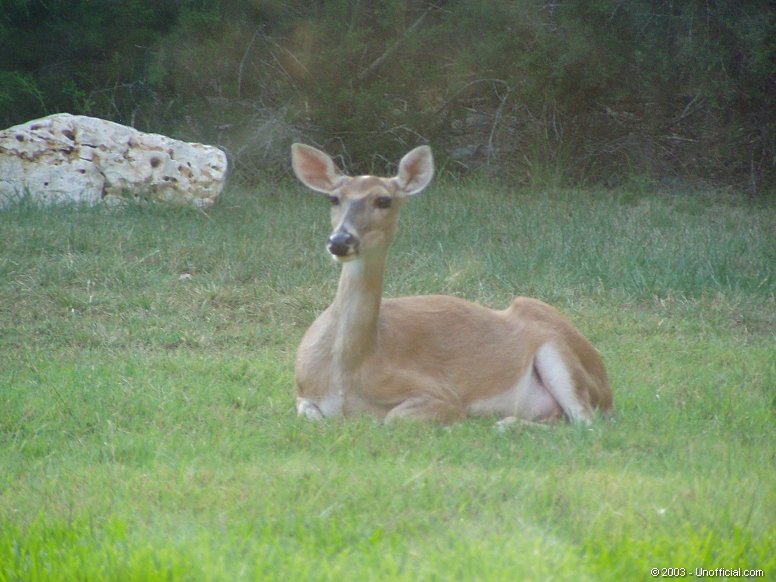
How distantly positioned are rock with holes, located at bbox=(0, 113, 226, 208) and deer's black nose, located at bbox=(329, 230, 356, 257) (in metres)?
5.77

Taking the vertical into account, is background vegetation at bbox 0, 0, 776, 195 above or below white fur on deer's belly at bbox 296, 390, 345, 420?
below

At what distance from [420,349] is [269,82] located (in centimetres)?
913

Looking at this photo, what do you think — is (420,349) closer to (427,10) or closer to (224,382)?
(224,382)

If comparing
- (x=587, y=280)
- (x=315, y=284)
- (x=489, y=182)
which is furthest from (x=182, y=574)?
(x=489, y=182)

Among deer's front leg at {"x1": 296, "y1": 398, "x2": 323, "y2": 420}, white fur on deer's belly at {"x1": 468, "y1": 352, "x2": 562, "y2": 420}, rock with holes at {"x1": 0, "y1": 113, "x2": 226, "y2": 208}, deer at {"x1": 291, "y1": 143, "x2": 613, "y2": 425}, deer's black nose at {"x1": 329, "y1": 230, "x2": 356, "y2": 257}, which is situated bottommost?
rock with holes at {"x1": 0, "y1": 113, "x2": 226, "y2": 208}

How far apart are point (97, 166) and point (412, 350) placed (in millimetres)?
5982

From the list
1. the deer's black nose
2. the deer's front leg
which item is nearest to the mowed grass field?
the deer's front leg

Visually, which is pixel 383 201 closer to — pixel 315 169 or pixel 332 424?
pixel 315 169

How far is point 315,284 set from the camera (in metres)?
8.78

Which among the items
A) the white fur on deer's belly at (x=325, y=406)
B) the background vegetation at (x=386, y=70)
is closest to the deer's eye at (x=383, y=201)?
the white fur on deer's belly at (x=325, y=406)

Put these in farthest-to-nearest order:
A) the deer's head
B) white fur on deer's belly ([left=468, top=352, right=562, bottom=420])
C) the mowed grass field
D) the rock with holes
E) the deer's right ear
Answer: the rock with holes → the deer's right ear → white fur on deer's belly ([left=468, top=352, right=562, bottom=420]) → the deer's head → the mowed grass field

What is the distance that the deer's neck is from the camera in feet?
19.4

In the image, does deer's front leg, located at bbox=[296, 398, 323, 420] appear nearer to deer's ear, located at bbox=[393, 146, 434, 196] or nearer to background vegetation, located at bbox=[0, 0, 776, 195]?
deer's ear, located at bbox=[393, 146, 434, 196]

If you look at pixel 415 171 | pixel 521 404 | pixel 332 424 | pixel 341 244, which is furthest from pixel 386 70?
pixel 332 424
